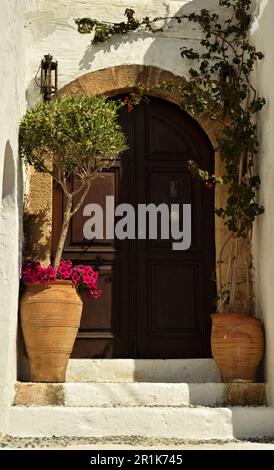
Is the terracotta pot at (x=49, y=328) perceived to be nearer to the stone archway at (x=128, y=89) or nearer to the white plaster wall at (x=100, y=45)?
the stone archway at (x=128, y=89)

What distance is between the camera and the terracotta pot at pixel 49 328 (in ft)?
20.5

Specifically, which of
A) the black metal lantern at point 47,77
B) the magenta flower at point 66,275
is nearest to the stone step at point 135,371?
the magenta flower at point 66,275

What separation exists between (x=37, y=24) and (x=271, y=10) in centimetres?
209

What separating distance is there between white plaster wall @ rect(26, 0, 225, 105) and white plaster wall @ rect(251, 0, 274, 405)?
0.74m

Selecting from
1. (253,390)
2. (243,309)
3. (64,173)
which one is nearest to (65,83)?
(64,173)

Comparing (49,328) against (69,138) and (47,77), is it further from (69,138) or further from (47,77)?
(47,77)

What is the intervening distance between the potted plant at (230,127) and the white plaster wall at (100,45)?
8cm

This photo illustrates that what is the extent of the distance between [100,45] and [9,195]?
180 centimetres

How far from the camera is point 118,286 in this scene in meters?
7.07

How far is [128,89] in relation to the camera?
7.35m

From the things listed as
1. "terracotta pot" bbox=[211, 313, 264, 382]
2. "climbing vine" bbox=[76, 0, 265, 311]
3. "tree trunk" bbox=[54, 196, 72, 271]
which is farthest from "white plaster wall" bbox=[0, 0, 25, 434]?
"terracotta pot" bbox=[211, 313, 264, 382]

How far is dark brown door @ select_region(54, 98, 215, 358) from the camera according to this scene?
23.0 ft

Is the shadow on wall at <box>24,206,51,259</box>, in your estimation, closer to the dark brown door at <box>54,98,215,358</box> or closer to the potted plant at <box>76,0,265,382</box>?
the dark brown door at <box>54,98,215,358</box>

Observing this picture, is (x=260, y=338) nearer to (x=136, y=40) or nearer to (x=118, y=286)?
(x=118, y=286)
